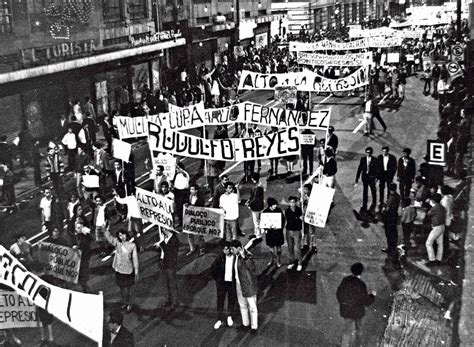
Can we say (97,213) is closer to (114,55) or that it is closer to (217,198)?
(217,198)

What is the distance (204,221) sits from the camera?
13.0 metres

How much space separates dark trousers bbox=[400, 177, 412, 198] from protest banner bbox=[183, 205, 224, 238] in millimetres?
6032

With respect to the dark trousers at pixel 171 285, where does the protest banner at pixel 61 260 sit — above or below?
above

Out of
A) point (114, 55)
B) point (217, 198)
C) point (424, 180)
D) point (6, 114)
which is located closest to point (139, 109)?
point (114, 55)

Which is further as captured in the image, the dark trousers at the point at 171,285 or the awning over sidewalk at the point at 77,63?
the awning over sidewalk at the point at 77,63

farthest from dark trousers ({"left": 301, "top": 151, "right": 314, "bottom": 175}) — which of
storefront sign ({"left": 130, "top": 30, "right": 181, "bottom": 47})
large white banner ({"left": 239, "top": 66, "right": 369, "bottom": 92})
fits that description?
storefront sign ({"left": 130, "top": 30, "right": 181, "bottom": 47})

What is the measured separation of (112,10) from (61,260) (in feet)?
78.1

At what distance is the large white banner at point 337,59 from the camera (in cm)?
3209

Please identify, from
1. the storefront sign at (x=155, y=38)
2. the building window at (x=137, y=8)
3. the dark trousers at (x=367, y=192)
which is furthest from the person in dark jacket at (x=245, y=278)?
the building window at (x=137, y=8)

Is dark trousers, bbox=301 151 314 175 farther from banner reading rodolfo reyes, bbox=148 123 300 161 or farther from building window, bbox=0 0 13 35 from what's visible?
building window, bbox=0 0 13 35

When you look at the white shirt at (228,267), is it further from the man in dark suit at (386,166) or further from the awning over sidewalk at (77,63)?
the awning over sidewalk at (77,63)

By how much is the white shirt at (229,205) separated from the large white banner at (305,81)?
11239mm

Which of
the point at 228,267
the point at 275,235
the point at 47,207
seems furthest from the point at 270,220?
the point at 47,207

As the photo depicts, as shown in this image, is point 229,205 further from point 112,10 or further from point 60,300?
point 112,10
